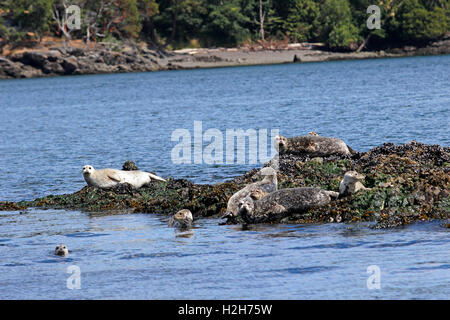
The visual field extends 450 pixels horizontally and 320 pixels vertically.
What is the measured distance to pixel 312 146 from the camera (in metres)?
17.1

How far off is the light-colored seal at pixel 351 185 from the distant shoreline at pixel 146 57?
3570 inches

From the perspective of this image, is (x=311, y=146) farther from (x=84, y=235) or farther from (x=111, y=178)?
(x=84, y=235)

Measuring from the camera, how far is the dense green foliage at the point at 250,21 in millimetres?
109375

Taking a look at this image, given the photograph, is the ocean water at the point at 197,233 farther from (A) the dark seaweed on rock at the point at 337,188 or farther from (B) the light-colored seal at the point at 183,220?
(A) the dark seaweed on rock at the point at 337,188

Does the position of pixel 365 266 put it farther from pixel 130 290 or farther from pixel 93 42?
pixel 93 42

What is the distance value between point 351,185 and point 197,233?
9.08 feet

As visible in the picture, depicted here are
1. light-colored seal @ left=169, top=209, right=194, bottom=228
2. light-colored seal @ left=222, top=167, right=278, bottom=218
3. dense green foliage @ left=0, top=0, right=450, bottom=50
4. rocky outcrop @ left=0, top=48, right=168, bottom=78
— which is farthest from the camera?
dense green foliage @ left=0, top=0, right=450, bottom=50

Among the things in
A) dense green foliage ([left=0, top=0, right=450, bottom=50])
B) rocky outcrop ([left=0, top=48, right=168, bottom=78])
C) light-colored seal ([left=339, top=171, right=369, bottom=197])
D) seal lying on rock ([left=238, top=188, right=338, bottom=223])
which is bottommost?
rocky outcrop ([left=0, top=48, right=168, bottom=78])

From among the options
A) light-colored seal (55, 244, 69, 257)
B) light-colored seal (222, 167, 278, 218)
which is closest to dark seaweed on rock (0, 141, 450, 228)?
light-colored seal (222, 167, 278, 218)

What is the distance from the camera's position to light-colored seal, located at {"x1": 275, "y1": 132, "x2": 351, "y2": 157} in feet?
56.0

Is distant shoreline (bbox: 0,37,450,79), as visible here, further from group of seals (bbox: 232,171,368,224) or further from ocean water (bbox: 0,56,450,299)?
group of seals (bbox: 232,171,368,224)

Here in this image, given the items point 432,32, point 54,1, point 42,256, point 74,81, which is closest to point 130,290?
point 42,256

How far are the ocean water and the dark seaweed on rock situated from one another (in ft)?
1.45

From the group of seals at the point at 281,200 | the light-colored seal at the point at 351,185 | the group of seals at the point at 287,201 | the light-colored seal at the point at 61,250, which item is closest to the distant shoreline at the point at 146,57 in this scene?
the group of seals at the point at 281,200
